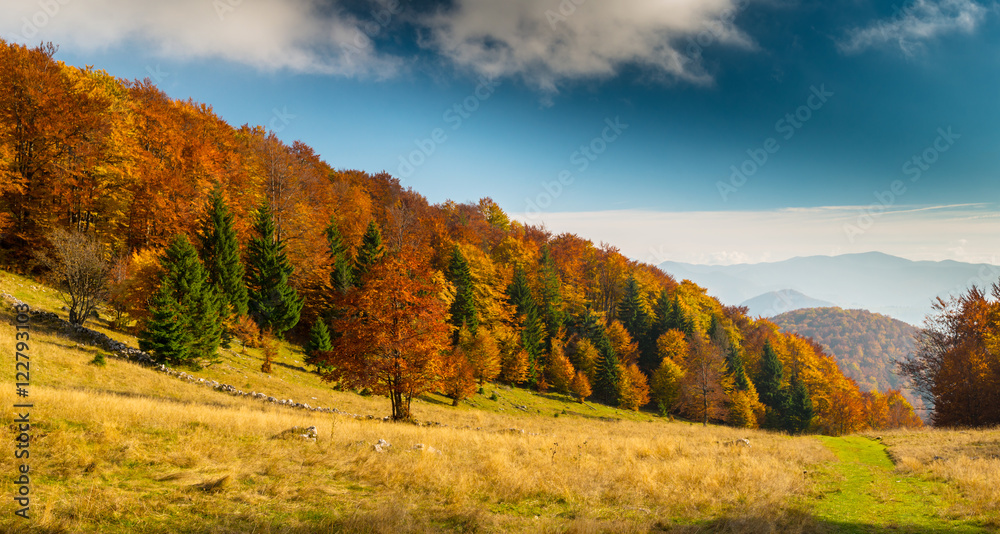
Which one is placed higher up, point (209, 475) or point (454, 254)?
point (454, 254)

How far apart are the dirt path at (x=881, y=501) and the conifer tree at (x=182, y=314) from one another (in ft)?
97.2

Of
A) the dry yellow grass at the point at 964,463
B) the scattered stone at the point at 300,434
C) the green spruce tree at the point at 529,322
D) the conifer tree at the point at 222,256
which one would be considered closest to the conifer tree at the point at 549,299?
the green spruce tree at the point at 529,322

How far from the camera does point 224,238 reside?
1369 inches

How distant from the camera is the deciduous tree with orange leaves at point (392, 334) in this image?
1945 centimetres

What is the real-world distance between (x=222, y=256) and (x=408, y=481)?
33.4m

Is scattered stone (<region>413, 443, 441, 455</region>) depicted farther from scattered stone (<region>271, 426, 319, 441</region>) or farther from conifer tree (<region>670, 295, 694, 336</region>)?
conifer tree (<region>670, 295, 694, 336</region>)

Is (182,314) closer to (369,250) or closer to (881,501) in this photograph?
(369,250)

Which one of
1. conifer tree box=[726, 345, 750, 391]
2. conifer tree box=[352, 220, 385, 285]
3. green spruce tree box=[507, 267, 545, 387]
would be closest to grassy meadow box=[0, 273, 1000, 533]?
conifer tree box=[352, 220, 385, 285]

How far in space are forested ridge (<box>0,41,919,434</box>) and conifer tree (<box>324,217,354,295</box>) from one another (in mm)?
205

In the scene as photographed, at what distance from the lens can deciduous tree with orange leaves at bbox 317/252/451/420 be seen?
1945cm

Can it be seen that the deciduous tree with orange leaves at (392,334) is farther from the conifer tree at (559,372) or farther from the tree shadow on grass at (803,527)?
the conifer tree at (559,372)

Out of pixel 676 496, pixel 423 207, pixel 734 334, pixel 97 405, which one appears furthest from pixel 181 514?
pixel 734 334

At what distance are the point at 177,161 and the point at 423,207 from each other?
137ft

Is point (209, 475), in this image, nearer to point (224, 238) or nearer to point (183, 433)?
point (183, 433)
